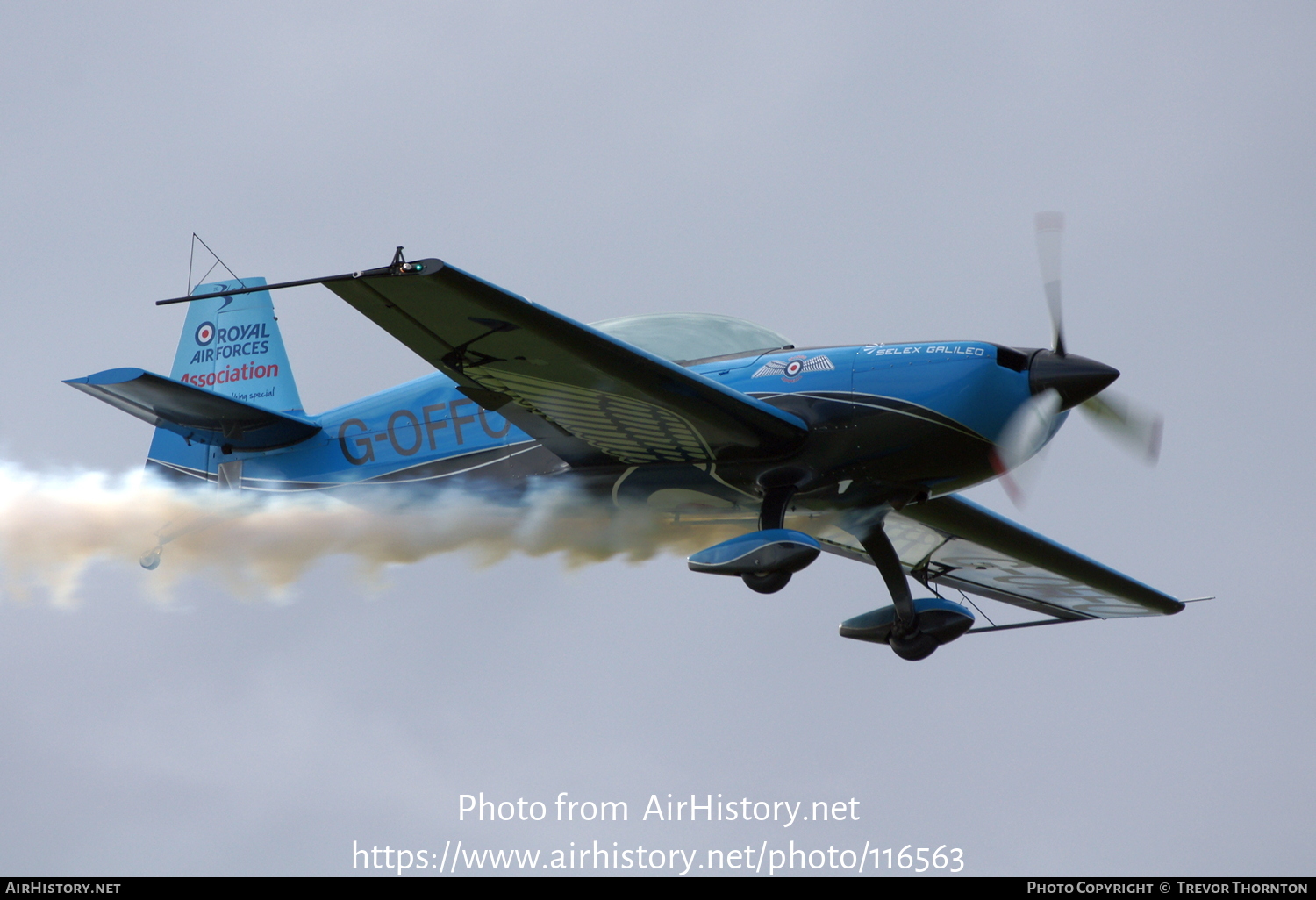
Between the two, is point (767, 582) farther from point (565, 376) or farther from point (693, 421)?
point (565, 376)

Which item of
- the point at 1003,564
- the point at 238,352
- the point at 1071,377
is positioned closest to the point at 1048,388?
the point at 1071,377

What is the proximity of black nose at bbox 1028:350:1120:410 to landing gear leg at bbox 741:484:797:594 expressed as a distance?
230cm

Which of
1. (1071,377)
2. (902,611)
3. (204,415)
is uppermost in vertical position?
(204,415)

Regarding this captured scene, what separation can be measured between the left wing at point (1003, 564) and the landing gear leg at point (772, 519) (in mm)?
2947

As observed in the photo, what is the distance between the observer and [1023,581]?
17094 millimetres

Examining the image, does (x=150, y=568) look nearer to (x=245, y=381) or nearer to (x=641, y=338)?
(x=245, y=381)

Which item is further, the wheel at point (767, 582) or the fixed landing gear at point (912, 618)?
the fixed landing gear at point (912, 618)

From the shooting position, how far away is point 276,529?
1530 centimetres

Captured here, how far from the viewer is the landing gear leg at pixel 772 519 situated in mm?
11797

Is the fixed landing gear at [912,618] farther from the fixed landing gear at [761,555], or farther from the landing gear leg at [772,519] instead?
the fixed landing gear at [761,555]

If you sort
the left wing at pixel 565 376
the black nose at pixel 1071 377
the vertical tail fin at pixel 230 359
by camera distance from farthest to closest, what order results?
the vertical tail fin at pixel 230 359 < the black nose at pixel 1071 377 < the left wing at pixel 565 376

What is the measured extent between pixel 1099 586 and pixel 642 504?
646cm

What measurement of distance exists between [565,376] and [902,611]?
4518 millimetres

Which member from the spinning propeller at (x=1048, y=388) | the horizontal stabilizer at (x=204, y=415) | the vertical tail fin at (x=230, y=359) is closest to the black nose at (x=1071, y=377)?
the spinning propeller at (x=1048, y=388)
